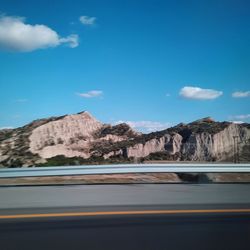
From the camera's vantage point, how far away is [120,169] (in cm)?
1187

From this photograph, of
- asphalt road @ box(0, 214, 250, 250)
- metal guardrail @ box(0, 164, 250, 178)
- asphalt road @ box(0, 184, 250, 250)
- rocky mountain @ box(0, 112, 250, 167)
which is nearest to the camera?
asphalt road @ box(0, 214, 250, 250)

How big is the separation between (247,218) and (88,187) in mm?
4978

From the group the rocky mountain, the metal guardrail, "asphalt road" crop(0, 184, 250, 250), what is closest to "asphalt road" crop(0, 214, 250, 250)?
"asphalt road" crop(0, 184, 250, 250)

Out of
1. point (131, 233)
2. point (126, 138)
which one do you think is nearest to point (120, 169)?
point (131, 233)

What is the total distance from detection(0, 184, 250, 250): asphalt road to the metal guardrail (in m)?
0.42

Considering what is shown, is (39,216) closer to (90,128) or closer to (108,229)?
(108,229)

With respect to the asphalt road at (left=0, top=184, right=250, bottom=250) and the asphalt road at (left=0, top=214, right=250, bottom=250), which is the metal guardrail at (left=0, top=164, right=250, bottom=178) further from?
the asphalt road at (left=0, top=214, right=250, bottom=250)

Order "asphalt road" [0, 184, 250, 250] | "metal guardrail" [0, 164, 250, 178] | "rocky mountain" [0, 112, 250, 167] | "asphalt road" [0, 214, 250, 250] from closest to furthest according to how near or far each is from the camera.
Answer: "asphalt road" [0, 214, 250, 250] → "asphalt road" [0, 184, 250, 250] → "metal guardrail" [0, 164, 250, 178] → "rocky mountain" [0, 112, 250, 167]

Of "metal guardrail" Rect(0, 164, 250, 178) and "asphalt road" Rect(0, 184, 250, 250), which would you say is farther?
"metal guardrail" Rect(0, 164, 250, 178)

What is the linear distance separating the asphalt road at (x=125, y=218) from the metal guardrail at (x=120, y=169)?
16.4 inches

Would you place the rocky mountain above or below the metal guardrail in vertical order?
above

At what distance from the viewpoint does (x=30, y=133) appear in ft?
218

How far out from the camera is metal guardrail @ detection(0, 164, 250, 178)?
1121 centimetres

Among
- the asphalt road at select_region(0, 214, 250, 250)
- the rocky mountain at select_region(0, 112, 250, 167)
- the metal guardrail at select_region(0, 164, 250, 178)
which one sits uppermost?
the rocky mountain at select_region(0, 112, 250, 167)
